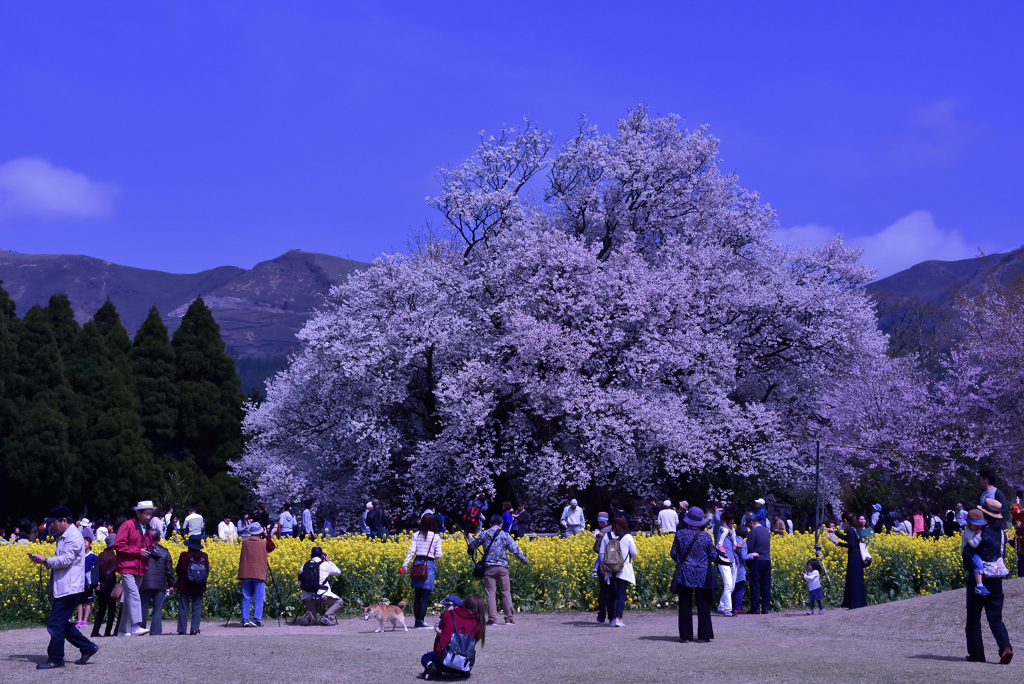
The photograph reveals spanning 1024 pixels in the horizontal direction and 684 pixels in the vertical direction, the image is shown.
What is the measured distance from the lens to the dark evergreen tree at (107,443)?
3866 centimetres

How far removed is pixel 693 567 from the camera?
11695 mm

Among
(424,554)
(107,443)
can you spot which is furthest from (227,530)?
(107,443)

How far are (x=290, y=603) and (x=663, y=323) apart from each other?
1598cm

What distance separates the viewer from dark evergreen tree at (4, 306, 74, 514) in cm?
3572

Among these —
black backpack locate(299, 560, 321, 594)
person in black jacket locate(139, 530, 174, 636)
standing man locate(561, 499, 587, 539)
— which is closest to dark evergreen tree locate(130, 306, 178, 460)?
standing man locate(561, 499, 587, 539)

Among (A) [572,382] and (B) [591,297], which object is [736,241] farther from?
(A) [572,382]

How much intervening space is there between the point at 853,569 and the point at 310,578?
29.5 feet

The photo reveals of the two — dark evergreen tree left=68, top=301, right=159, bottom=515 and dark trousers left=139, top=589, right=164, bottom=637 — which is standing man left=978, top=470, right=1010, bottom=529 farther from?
dark evergreen tree left=68, top=301, right=159, bottom=515

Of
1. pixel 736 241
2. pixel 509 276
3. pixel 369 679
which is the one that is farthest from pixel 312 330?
pixel 369 679

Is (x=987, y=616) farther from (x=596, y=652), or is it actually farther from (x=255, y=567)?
(x=255, y=567)

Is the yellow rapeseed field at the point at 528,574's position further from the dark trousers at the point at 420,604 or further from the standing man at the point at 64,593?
the standing man at the point at 64,593

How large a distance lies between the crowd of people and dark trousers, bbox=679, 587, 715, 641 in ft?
0.06

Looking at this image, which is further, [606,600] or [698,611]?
[606,600]

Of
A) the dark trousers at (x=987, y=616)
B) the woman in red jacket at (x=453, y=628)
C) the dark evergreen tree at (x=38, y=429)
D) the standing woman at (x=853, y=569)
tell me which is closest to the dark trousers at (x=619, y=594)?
the standing woman at (x=853, y=569)
